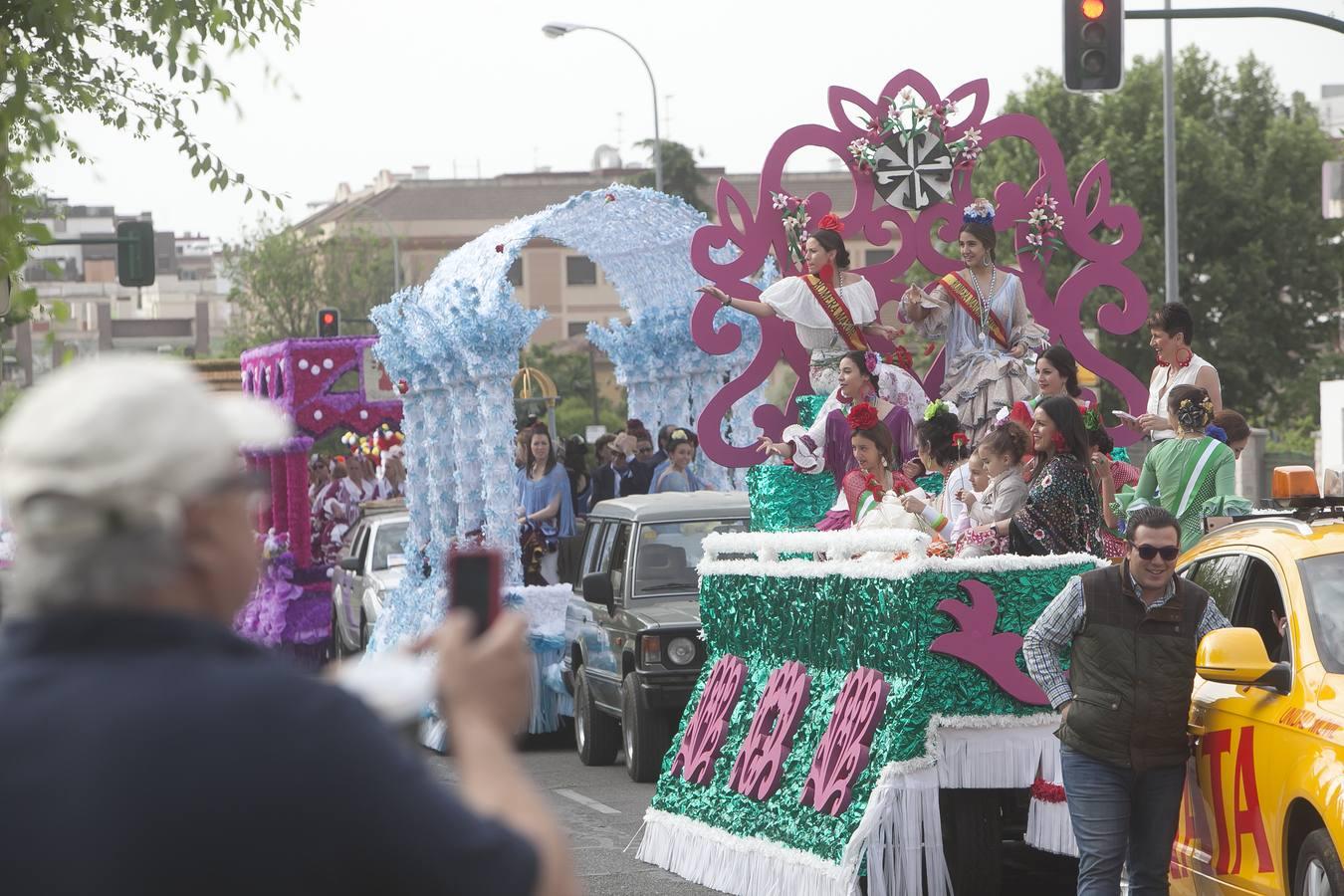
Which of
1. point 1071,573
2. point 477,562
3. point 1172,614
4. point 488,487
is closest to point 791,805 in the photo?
point 1071,573

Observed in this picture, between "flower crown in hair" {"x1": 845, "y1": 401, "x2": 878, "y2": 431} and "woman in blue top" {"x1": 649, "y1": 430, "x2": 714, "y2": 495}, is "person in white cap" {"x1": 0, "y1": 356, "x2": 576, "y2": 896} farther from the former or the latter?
"woman in blue top" {"x1": 649, "y1": 430, "x2": 714, "y2": 495}

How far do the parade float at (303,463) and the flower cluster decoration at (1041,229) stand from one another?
1011 cm

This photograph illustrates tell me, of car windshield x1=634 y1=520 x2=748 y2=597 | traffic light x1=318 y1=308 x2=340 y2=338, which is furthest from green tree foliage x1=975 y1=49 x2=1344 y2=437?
car windshield x1=634 y1=520 x2=748 y2=597

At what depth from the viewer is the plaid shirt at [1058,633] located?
23.4 feet

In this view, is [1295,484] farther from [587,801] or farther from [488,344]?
[488,344]

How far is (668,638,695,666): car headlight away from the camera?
45.0 ft

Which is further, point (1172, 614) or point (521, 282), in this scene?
point (521, 282)

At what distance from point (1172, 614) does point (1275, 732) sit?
0.54m

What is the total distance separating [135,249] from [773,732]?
15.4 meters

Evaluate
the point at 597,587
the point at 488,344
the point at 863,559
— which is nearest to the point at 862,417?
the point at 863,559

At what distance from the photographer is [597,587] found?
558 inches

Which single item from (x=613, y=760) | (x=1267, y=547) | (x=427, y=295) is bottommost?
(x=613, y=760)

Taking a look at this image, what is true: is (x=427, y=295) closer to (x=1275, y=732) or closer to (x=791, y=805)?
(x=791, y=805)

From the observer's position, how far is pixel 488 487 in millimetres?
16953
